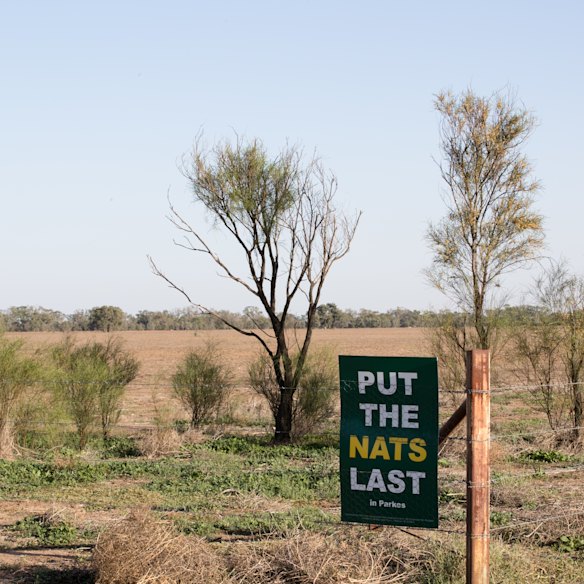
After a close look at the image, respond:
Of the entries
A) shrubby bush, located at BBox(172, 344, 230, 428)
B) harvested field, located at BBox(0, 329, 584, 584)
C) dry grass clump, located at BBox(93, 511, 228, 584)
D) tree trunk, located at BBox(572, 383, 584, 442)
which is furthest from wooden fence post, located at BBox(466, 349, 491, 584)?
shrubby bush, located at BBox(172, 344, 230, 428)

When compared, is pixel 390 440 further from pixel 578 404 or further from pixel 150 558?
pixel 578 404

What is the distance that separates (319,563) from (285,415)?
9.96m

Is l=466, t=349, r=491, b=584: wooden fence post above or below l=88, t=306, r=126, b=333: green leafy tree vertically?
below

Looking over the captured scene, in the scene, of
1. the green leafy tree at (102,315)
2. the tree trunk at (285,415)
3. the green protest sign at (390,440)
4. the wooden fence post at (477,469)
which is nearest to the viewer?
the wooden fence post at (477,469)

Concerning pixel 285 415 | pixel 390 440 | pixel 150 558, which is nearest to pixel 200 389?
pixel 285 415

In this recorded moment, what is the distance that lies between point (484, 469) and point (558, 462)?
25.5 feet

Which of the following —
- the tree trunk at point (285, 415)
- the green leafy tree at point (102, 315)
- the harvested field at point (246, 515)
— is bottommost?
the harvested field at point (246, 515)

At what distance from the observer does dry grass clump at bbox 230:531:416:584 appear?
6238mm

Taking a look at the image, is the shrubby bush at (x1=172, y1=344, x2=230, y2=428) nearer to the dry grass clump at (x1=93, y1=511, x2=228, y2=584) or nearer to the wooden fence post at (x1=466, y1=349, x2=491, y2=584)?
the dry grass clump at (x1=93, y1=511, x2=228, y2=584)

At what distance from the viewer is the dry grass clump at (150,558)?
6.25 meters

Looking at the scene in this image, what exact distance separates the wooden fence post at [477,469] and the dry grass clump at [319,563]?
561mm

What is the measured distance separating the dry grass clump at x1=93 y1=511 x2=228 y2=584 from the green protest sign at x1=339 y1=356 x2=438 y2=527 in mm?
1117

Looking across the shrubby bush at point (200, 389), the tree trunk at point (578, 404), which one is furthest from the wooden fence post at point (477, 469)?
the shrubby bush at point (200, 389)

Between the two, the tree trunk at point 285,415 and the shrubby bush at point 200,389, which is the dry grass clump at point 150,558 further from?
the shrubby bush at point 200,389
